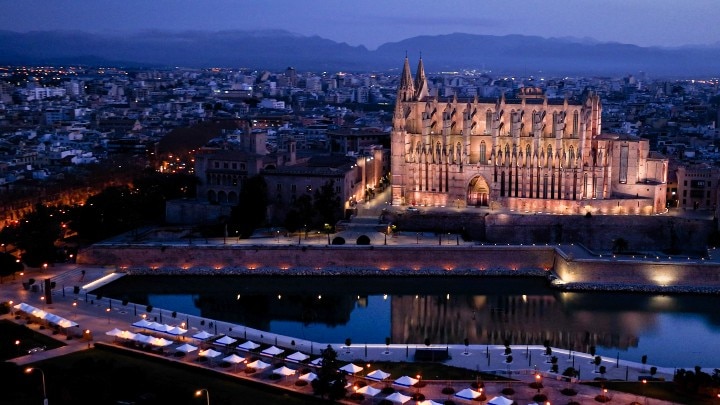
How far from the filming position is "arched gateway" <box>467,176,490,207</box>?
46.1 metres

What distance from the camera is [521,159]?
45.4m

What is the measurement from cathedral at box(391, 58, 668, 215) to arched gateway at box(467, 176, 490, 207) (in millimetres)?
54

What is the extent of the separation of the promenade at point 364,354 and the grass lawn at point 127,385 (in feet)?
1.93

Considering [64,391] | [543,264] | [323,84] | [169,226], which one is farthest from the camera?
[323,84]

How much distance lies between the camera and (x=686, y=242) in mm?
41250

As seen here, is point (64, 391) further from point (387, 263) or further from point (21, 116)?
point (21, 116)

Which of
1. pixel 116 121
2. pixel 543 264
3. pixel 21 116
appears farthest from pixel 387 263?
pixel 21 116

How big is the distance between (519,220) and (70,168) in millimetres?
29166

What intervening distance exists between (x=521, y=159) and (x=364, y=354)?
2064 cm

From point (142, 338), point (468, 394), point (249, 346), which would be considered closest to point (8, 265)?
point (142, 338)

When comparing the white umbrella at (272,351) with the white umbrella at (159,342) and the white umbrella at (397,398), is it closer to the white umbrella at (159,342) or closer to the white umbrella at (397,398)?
the white umbrella at (159,342)

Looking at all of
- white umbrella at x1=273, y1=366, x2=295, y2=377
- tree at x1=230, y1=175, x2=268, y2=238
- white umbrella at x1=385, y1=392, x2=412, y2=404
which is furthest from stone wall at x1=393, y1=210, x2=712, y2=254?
white umbrella at x1=385, y1=392, x2=412, y2=404

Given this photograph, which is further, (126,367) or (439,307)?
(439,307)

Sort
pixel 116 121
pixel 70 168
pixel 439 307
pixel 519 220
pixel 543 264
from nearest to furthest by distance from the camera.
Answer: pixel 439 307
pixel 543 264
pixel 519 220
pixel 70 168
pixel 116 121
